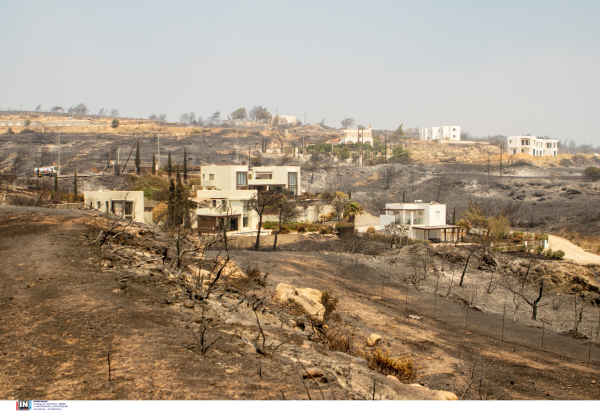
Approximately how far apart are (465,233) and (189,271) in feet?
132

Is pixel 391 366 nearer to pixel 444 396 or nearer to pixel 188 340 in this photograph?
pixel 444 396

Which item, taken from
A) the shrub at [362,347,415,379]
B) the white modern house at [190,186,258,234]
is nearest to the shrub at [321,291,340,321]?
the shrub at [362,347,415,379]

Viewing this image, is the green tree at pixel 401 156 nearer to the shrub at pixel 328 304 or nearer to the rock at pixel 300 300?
the shrub at pixel 328 304

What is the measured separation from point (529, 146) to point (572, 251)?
272ft

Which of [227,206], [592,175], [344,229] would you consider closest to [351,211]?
[344,229]

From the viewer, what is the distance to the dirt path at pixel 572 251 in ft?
116

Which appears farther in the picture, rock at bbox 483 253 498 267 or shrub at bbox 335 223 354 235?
shrub at bbox 335 223 354 235

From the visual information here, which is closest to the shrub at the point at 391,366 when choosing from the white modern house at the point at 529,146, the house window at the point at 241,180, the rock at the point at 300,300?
the rock at the point at 300,300

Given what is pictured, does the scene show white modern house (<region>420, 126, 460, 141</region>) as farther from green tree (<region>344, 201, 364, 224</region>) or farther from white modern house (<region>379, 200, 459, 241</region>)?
white modern house (<region>379, 200, 459, 241</region>)

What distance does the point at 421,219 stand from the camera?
148 feet

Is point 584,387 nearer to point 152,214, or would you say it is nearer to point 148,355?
point 148,355

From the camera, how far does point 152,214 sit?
41.2 meters

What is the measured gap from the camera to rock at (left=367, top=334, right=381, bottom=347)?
11756mm

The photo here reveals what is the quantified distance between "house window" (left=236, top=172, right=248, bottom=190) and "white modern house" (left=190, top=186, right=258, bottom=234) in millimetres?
8794
